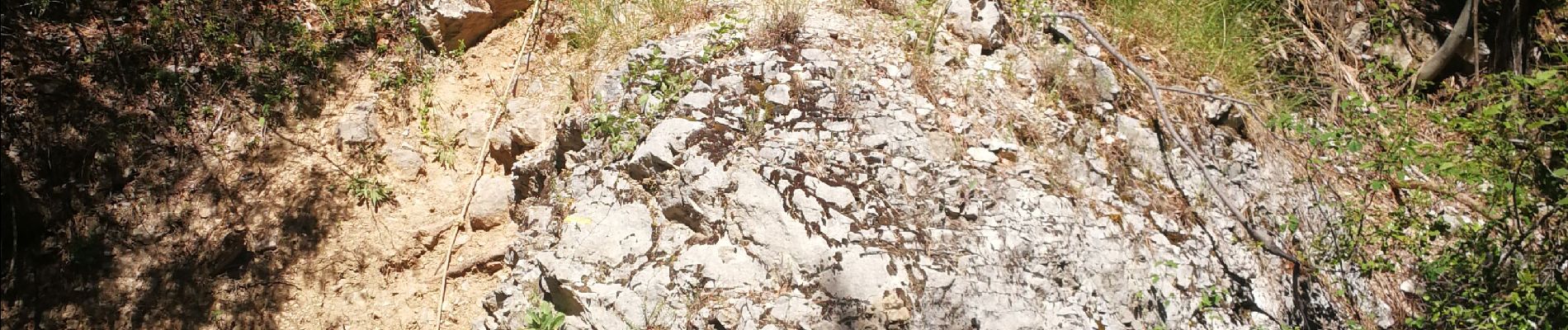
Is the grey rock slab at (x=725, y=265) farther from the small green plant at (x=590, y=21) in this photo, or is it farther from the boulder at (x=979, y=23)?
the boulder at (x=979, y=23)

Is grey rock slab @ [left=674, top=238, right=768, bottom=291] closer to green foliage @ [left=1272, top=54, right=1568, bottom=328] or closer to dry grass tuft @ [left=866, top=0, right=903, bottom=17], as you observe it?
dry grass tuft @ [left=866, top=0, right=903, bottom=17]

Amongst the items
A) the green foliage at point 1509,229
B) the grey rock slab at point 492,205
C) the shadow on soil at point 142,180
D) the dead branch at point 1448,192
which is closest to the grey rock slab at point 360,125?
the shadow on soil at point 142,180

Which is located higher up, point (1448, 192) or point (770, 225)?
point (770, 225)

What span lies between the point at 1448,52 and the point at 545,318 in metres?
4.47

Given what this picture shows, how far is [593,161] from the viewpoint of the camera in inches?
126

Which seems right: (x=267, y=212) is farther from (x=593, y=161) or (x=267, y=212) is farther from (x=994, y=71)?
(x=994, y=71)

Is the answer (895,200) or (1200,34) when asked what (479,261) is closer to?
(895,200)

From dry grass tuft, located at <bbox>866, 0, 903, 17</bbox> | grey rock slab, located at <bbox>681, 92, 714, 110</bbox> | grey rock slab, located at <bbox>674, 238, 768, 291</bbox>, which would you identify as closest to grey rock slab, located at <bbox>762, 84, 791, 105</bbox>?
grey rock slab, located at <bbox>681, 92, 714, 110</bbox>

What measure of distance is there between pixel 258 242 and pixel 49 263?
0.64m

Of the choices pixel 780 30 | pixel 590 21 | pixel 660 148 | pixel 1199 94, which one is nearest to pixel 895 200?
pixel 660 148

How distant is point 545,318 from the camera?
2.85 meters

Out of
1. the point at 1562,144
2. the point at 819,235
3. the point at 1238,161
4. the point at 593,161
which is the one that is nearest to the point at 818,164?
the point at 819,235

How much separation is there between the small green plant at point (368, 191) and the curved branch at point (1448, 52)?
16.4ft

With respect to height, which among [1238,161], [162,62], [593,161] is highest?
[162,62]
